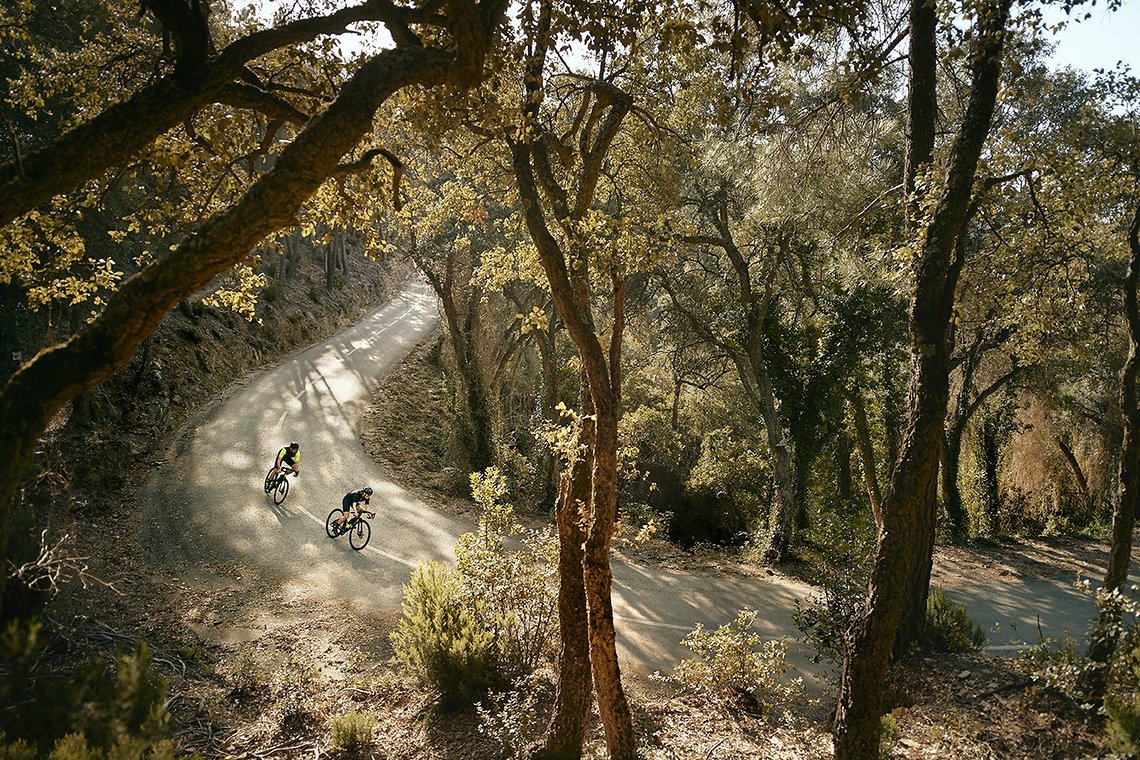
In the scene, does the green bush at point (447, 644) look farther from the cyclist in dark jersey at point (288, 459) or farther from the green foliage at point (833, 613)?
the cyclist in dark jersey at point (288, 459)

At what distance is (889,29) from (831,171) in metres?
3.81

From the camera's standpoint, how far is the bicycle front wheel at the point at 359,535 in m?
13.6

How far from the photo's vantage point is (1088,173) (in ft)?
21.4

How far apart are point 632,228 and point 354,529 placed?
36.0 ft

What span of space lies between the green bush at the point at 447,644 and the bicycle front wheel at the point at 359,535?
17.1 feet

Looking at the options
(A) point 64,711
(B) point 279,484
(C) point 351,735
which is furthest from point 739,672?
(B) point 279,484

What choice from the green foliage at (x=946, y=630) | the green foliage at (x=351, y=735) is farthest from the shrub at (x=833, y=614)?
the green foliage at (x=351, y=735)

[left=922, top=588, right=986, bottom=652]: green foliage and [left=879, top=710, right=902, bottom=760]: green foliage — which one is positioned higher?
[left=922, top=588, right=986, bottom=652]: green foliage

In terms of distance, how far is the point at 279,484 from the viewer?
15.5m

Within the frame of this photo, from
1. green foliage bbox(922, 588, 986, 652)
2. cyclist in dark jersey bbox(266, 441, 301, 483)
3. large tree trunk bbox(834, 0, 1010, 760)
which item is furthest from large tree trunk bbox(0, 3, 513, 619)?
cyclist in dark jersey bbox(266, 441, 301, 483)

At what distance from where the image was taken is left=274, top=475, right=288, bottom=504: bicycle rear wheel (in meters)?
A: 15.4

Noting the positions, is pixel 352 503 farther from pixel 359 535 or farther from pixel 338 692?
pixel 338 692

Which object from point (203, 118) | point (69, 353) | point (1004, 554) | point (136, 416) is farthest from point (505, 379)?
point (69, 353)

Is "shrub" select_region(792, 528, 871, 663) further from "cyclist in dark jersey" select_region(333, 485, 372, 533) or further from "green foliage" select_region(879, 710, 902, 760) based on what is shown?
"cyclist in dark jersey" select_region(333, 485, 372, 533)
